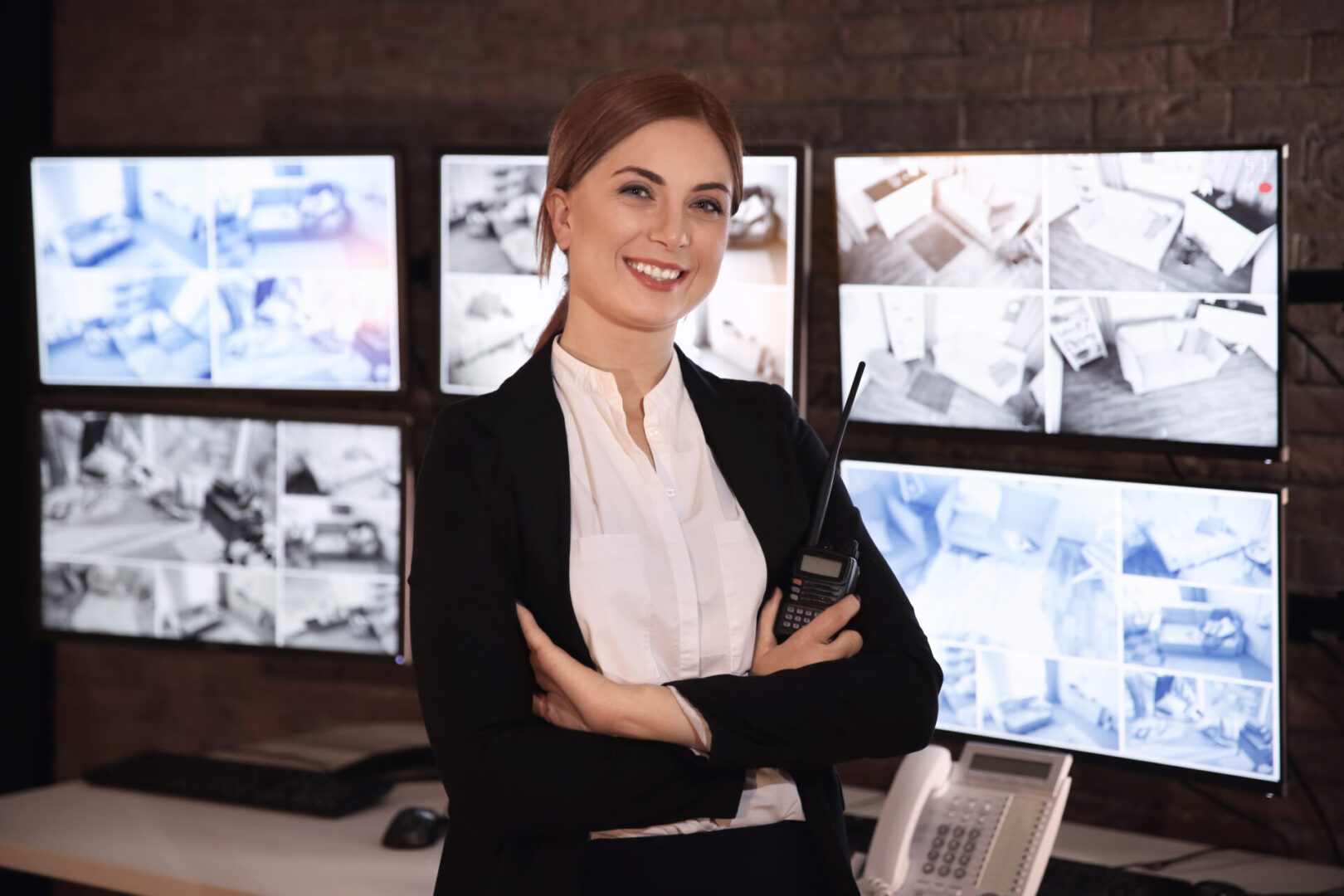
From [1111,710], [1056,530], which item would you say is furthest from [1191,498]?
[1111,710]

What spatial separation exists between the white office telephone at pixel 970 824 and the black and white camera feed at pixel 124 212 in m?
1.54

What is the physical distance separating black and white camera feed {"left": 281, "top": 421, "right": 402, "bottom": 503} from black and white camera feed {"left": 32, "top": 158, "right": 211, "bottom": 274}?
389mm

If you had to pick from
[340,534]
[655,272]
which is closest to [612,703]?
[655,272]

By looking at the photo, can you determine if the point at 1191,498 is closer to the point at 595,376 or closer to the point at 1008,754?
the point at 1008,754

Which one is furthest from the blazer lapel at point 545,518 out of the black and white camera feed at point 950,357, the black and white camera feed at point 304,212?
the black and white camera feed at point 304,212

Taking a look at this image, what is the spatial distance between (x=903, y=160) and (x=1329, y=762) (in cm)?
116

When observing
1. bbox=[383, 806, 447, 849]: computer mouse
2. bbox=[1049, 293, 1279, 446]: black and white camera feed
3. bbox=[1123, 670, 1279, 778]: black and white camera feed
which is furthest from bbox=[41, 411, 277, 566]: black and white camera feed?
bbox=[1123, 670, 1279, 778]: black and white camera feed

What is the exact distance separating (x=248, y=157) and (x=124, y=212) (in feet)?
0.86

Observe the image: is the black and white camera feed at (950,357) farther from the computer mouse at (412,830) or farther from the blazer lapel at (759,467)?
the computer mouse at (412,830)

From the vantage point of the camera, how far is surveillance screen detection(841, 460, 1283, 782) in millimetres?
1774

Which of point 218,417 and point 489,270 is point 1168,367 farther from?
point 218,417

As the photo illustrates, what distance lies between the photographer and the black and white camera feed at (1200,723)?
1769 millimetres

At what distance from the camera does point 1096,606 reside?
1854 millimetres

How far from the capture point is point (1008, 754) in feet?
6.13
